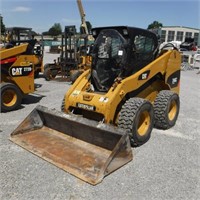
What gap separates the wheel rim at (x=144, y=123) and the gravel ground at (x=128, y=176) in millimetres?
244

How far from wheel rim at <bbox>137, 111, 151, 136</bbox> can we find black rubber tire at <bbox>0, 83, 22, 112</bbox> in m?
3.44

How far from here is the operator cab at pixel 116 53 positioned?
488cm

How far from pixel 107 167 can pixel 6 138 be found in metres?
2.21

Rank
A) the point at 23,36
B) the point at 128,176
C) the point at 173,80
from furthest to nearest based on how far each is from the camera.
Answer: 1. the point at 23,36
2. the point at 173,80
3. the point at 128,176

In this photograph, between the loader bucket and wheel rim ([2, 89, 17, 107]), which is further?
wheel rim ([2, 89, 17, 107])

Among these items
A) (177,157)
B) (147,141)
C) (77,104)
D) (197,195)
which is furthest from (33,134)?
(197,195)

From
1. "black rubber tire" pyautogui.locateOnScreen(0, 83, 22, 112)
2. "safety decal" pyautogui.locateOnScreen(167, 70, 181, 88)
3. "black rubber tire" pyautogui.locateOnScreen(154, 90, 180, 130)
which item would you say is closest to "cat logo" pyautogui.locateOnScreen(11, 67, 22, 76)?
"black rubber tire" pyautogui.locateOnScreen(0, 83, 22, 112)

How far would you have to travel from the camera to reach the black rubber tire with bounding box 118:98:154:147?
14.4 ft

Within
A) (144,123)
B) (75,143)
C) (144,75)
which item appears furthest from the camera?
(144,75)

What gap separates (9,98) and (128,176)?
426 centimetres

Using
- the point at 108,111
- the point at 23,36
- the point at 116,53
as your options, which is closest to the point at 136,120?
the point at 108,111

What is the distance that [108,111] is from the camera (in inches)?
174

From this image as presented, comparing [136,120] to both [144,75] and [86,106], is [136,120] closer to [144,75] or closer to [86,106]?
[86,106]

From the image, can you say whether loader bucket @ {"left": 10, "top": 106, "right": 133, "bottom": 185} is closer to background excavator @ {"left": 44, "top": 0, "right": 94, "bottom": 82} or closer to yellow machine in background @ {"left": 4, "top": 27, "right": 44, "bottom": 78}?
yellow machine in background @ {"left": 4, "top": 27, "right": 44, "bottom": 78}
